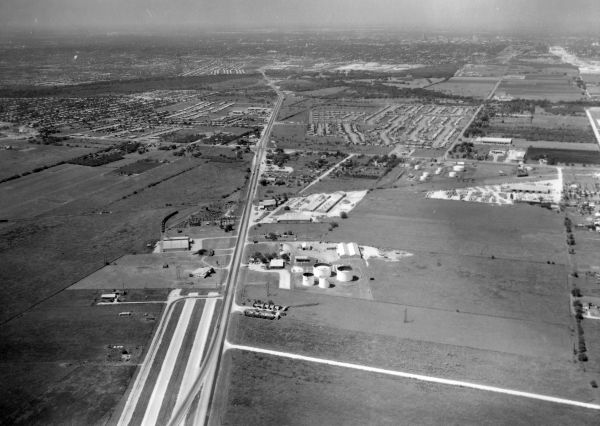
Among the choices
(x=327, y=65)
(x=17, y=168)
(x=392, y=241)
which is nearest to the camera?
(x=392, y=241)

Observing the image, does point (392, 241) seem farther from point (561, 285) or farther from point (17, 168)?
point (17, 168)

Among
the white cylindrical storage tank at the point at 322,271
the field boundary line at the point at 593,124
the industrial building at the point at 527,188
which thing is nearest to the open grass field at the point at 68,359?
the white cylindrical storage tank at the point at 322,271

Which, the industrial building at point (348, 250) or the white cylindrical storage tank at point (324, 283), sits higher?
the industrial building at point (348, 250)

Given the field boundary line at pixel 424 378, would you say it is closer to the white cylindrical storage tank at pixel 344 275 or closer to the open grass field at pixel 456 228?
the white cylindrical storage tank at pixel 344 275

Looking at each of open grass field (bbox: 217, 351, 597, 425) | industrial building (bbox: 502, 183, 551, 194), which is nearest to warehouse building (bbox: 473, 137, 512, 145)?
industrial building (bbox: 502, 183, 551, 194)

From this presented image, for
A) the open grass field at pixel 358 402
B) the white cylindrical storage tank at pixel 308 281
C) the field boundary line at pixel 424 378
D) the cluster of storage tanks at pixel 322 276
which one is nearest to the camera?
the open grass field at pixel 358 402

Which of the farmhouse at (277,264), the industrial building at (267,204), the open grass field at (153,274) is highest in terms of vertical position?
the industrial building at (267,204)

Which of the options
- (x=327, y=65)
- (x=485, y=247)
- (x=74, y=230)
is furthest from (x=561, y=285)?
(x=327, y=65)

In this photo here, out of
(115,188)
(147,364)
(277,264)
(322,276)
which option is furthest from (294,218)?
(115,188)
